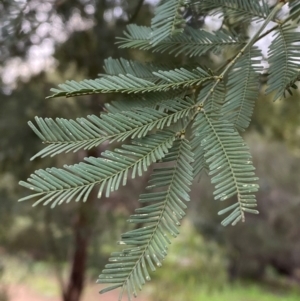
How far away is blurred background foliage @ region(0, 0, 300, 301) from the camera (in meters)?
1.06

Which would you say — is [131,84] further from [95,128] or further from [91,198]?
[91,198]

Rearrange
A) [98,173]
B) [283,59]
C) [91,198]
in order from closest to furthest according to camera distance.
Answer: [98,173]
[283,59]
[91,198]

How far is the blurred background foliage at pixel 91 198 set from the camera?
3.48 feet

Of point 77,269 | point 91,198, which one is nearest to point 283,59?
point 91,198

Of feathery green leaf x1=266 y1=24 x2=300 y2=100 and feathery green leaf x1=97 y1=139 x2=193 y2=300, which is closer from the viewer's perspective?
feathery green leaf x1=97 y1=139 x2=193 y2=300

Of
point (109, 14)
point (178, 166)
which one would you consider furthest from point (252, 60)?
point (109, 14)

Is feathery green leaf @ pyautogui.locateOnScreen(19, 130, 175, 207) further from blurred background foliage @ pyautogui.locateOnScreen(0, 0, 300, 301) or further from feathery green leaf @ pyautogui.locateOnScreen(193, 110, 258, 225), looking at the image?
blurred background foliage @ pyautogui.locateOnScreen(0, 0, 300, 301)

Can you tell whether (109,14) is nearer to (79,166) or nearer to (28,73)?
(28,73)

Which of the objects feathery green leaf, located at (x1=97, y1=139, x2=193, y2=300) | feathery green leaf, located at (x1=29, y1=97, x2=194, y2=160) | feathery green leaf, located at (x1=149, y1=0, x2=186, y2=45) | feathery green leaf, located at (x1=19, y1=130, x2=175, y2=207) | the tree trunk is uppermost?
feathery green leaf, located at (x1=149, y1=0, x2=186, y2=45)

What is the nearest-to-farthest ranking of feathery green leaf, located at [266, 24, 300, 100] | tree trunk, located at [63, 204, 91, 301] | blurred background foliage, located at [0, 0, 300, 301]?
feathery green leaf, located at [266, 24, 300, 100]
blurred background foliage, located at [0, 0, 300, 301]
tree trunk, located at [63, 204, 91, 301]

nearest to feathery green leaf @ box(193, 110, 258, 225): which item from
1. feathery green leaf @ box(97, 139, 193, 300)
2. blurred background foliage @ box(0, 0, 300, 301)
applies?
feathery green leaf @ box(97, 139, 193, 300)

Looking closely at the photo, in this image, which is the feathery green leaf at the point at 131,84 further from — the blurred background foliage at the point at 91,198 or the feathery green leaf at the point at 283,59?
the blurred background foliage at the point at 91,198

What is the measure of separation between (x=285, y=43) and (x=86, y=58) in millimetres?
1099

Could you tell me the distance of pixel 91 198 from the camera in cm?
150
